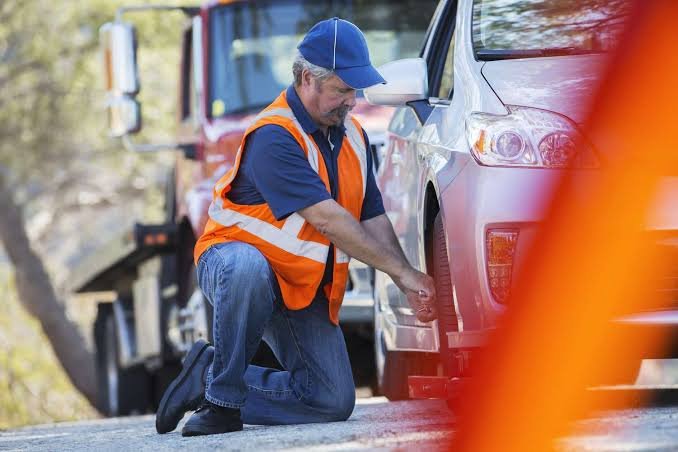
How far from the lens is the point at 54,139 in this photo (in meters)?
20.7

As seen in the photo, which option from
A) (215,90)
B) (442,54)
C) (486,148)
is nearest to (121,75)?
(215,90)

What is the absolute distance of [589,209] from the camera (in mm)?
4785

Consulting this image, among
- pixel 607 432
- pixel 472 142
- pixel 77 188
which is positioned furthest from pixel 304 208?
pixel 77 188

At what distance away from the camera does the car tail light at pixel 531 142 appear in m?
4.87

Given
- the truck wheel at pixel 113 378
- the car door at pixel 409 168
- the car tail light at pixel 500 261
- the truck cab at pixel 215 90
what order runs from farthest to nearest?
1. the truck wheel at pixel 113 378
2. the truck cab at pixel 215 90
3. the car door at pixel 409 168
4. the car tail light at pixel 500 261

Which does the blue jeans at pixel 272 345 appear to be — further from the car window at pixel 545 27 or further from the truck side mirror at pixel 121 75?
the truck side mirror at pixel 121 75

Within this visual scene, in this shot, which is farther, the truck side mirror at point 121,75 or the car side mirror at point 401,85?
the truck side mirror at point 121,75

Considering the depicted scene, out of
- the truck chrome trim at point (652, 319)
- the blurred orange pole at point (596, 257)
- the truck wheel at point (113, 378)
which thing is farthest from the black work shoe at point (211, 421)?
the truck wheel at point (113, 378)

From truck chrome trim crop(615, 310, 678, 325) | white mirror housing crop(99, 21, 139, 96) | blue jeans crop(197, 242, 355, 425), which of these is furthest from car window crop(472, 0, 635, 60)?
white mirror housing crop(99, 21, 139, 96)

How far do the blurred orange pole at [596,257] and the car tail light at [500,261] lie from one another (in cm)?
5

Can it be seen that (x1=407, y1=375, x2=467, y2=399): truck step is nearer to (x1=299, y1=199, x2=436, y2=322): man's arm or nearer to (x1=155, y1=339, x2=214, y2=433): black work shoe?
Result: (x1=299, y1=199, x2=436, y2=322): man's arm

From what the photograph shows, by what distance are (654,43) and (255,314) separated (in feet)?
5.19

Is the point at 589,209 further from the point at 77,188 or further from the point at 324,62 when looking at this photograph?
the point at 77,188

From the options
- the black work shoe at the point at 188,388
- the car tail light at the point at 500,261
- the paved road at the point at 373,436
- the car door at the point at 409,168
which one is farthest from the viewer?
the car door at the point at 409,168
